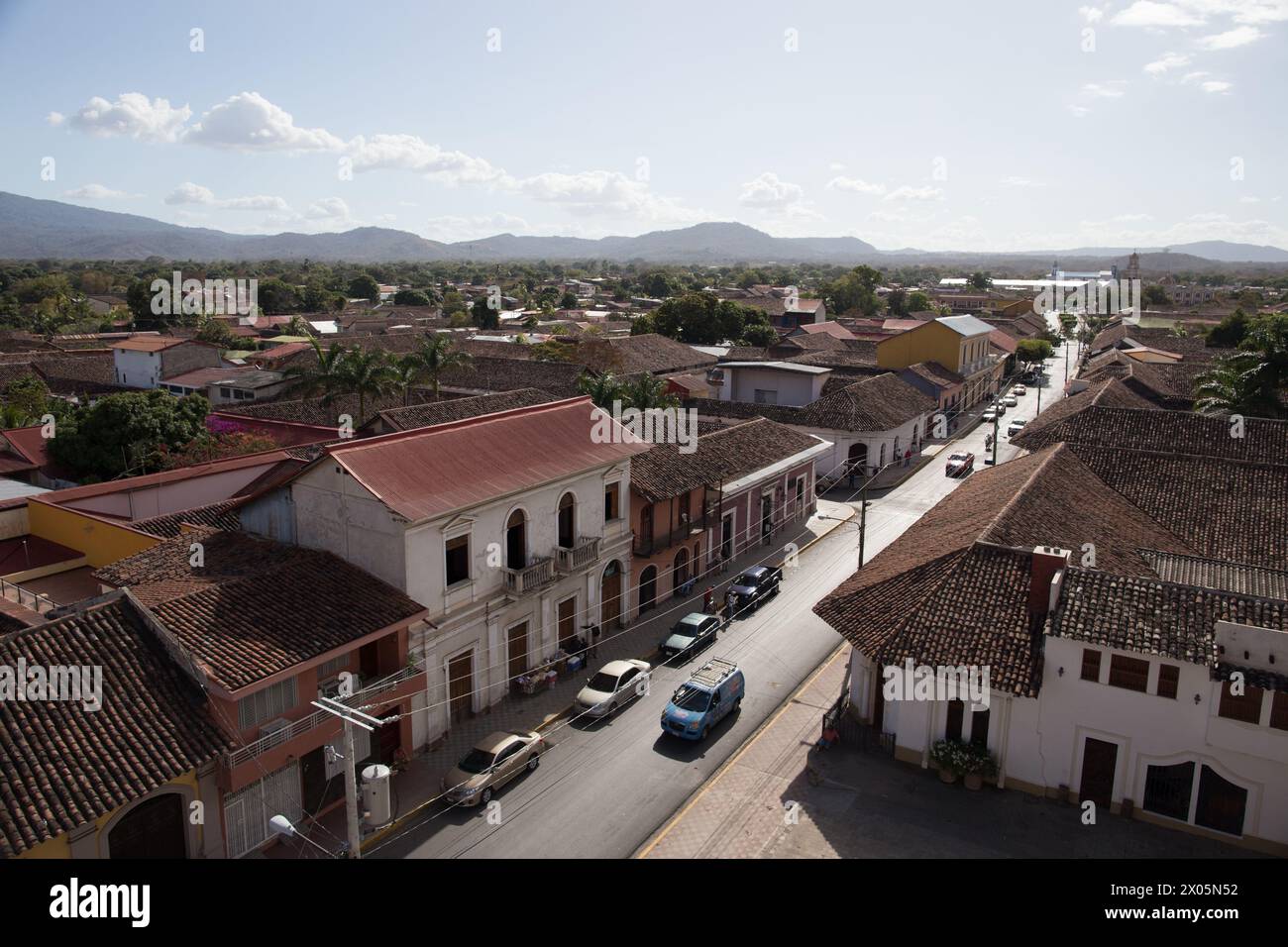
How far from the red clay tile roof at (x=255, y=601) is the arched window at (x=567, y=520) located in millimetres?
7047

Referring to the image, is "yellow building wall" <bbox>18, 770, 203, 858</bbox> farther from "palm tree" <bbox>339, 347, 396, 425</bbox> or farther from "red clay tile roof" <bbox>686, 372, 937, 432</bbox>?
"red clay tile roof" <bbox>686, 372, 937, 432</bbox>

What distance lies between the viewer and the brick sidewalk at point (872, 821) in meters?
19.8

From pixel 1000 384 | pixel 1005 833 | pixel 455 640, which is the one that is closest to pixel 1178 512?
pixel 1005 833

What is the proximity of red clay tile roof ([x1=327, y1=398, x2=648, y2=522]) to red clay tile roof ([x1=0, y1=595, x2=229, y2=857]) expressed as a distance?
6371mm

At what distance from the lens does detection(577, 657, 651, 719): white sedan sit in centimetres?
2566

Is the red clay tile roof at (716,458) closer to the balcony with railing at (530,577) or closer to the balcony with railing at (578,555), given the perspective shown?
the balcony with railing at (578,555)

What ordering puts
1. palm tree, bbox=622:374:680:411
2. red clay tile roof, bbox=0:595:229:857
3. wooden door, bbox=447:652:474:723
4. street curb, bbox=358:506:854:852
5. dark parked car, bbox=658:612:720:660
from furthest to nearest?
palm tree, bbox=622:374:680:411 < dark parked car, bbox=658:612:720:660 < wooden door, bbox=447:652:474:723 < street curb, bbox=358:506:854:852 < red clay tile roof, bbox=0:595:229:857

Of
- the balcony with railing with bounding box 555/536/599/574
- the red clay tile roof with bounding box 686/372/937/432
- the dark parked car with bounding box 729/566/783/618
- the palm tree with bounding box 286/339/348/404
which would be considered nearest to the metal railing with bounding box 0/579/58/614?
the balcony with railing with bounding box 555/536/599/574

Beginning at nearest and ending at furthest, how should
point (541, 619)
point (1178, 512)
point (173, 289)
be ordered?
point (541, 619), point (1178, 512), point (173, 289)

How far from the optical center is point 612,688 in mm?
26078

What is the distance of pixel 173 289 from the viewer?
124500 millimetres
